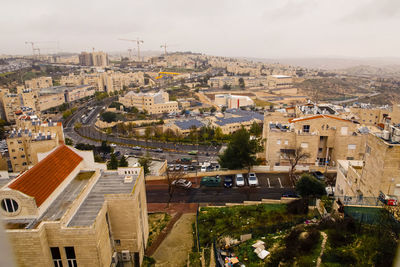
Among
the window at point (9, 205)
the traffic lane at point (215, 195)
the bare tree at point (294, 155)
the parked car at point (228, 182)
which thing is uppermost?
the window at point (9, 205)

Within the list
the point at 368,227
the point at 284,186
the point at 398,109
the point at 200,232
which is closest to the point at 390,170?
the point at 368,227

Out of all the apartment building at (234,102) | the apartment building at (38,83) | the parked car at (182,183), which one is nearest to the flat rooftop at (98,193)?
the parked car at (182,183)

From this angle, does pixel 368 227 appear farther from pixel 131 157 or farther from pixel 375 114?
pixel 375 114

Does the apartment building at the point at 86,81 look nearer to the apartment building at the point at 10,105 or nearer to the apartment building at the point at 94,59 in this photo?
the apartment building at the point at 10,105

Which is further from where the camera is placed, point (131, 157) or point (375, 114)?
point (375, 114)

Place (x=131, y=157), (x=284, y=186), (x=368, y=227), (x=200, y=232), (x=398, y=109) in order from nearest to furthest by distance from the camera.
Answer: (x=368, y=227) → (x=200, y=232) → (x=284, y=186) → (x=131, y=157) → (x=398, y=109)

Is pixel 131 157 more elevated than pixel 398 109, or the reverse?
pixel 398 109

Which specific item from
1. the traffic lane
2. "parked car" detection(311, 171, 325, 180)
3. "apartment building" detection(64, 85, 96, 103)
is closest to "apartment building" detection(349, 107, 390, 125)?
"parked car" detection(311, 171, 325, 180)
